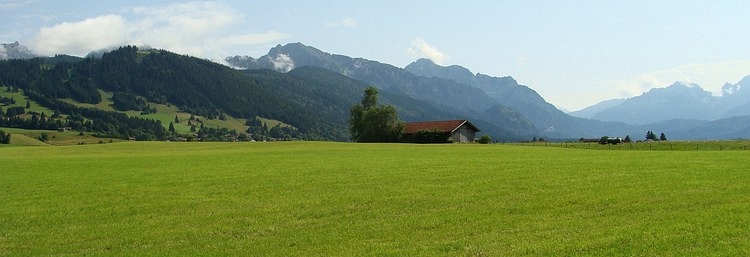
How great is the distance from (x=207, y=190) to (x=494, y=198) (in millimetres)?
15648

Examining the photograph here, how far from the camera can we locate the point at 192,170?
4481 cm

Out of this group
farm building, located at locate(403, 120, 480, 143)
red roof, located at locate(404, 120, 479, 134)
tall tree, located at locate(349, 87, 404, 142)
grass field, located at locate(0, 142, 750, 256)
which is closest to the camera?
grass field, located at locate(0, 142, 750, 256)

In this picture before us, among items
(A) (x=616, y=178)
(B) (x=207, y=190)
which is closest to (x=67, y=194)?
(B) (x=207, y=190)

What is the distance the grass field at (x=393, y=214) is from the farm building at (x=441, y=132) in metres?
89.0

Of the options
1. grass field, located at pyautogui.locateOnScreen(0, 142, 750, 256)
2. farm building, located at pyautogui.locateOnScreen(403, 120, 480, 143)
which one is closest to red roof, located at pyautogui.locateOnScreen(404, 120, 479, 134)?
farm building, located at pyautogui.locateOnScreen(403, 120, 480, 143)

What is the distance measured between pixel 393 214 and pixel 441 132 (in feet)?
343

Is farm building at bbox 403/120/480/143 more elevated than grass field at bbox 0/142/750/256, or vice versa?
farm building at bbox 403/120/480/143

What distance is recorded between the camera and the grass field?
1728cm

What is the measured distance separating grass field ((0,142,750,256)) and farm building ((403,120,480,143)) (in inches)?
3504

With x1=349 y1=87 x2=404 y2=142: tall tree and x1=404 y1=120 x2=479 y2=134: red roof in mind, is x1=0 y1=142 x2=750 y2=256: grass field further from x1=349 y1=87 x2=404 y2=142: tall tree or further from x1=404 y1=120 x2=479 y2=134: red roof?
x1=349 y1=87 x2=404 y2=142: tall tree

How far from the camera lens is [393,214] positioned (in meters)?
23.0

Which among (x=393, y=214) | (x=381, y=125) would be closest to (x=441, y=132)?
(x=381, y=125)

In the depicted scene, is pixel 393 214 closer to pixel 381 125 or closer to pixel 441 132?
pixel 441 132

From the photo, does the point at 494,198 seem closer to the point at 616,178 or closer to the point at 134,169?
the point at 616,178
